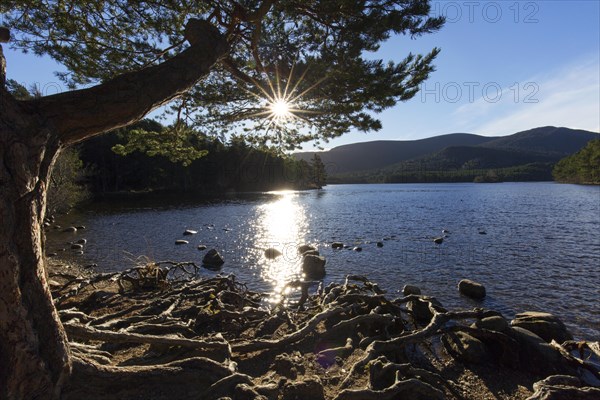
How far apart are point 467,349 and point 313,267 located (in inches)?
453

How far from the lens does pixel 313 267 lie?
18.6m

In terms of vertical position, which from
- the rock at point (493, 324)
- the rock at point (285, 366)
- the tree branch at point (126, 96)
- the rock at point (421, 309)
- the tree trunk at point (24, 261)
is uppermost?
the tree branch at point (126, 96)

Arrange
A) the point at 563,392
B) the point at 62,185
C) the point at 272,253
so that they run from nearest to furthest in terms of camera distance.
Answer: the point at 563,392
the point at 272,253
the point at 62,185

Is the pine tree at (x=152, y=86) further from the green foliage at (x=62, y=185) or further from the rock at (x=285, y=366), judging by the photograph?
the green foliage at (x=62, y=185)

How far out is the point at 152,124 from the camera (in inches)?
2534

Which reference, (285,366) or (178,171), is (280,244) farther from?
(178,171)

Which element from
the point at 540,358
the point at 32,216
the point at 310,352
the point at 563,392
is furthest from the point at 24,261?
the point at 540,358

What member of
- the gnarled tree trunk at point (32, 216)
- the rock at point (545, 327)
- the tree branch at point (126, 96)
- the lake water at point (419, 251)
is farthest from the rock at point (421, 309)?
the gnarled tree trunk at point (32, 216)

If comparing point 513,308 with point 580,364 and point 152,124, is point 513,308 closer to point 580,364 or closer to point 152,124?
point 580,364

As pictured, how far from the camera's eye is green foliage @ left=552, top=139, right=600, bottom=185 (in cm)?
11025

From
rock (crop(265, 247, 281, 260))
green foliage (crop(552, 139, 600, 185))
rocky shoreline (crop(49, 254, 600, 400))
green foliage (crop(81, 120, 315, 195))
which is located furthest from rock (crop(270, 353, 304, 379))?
green foliage (crop(552, 139, 600, 185))

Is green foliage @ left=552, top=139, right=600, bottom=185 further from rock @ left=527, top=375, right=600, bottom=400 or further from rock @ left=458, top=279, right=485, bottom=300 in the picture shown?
rock @ left=527, top=375, right=600, bottom=400

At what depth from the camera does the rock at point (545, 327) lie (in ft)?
30.8

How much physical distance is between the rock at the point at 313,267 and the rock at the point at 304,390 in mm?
12753
